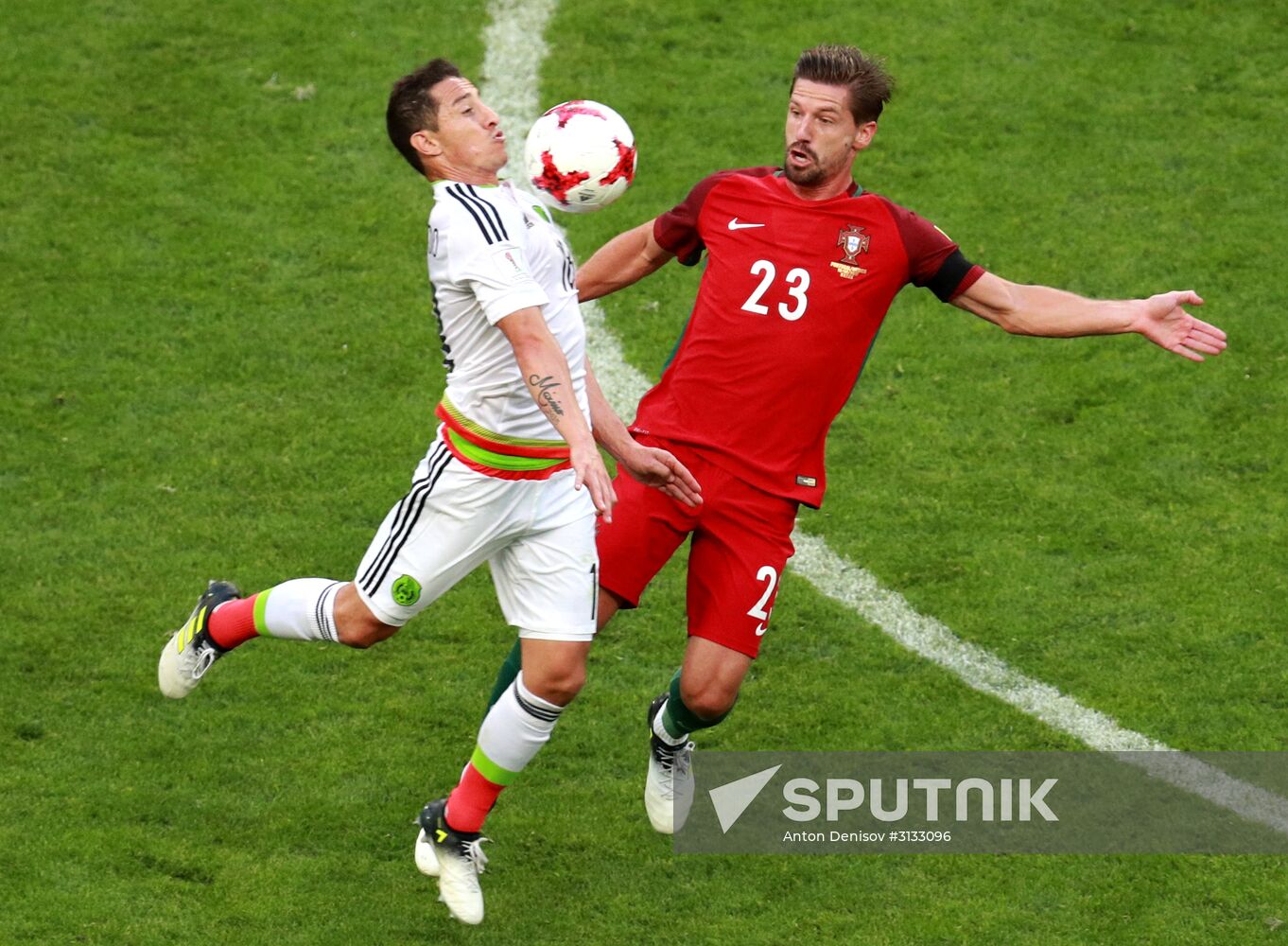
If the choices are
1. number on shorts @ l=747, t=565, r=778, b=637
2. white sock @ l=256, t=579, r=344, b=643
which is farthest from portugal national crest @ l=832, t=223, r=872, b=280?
white sock @ l=256, t=579, r=344, b=643

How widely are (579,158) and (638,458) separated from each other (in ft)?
3.39

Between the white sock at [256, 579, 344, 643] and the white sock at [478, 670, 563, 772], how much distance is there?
655 millimetres

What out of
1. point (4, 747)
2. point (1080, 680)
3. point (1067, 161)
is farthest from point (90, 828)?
point (1067, 161)

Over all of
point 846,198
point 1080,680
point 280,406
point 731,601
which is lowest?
point 280,406

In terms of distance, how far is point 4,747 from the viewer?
22.4 feet

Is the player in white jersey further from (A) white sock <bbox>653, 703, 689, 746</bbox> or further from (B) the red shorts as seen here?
(A) white sock <bbox>653, 703, 689, 746</bbox>

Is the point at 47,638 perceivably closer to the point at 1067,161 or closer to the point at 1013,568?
the point at 1013,568

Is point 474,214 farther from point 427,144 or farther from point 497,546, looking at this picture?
point 497,546

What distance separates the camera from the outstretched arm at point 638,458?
593 cm

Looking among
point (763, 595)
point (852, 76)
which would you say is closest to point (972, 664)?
point (763, 595)

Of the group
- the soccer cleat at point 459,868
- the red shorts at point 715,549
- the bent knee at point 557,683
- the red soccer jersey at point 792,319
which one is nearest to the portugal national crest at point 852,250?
the red soccer jersey at point 792,319

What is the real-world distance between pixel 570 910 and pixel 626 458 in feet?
5.12

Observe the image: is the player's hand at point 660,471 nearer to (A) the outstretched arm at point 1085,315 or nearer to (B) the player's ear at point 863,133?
(A) the outstretched arm at point 1085,315

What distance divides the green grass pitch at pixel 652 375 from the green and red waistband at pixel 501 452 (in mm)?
1437
